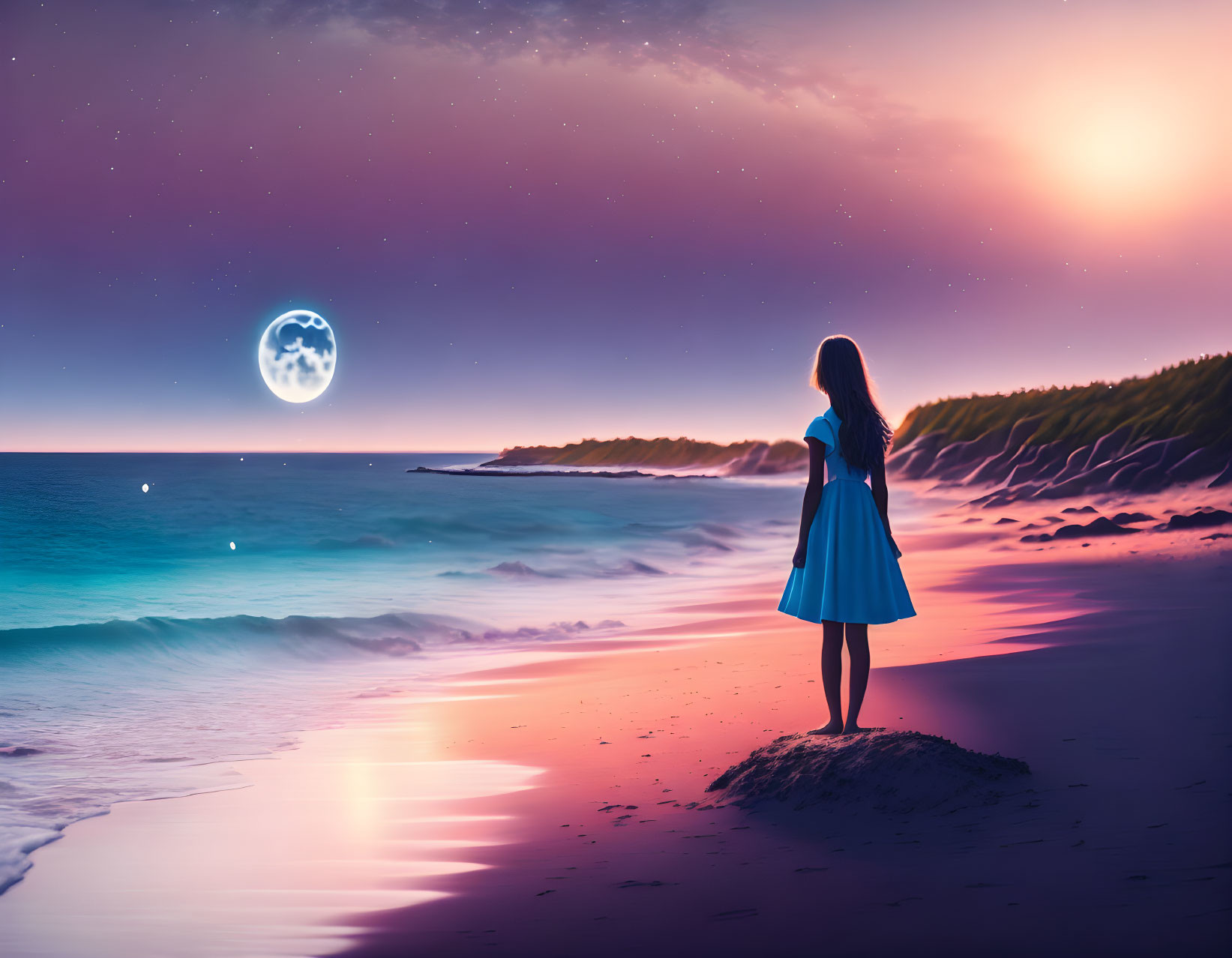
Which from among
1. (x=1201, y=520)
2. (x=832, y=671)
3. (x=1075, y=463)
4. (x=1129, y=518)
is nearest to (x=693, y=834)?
(x=832, y=671)

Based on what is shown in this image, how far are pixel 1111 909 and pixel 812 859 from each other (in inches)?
38.6

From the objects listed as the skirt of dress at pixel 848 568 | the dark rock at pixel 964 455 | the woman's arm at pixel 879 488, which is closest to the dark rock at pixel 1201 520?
the woman's arm at pixel 879 488

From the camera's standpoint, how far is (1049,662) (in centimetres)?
624

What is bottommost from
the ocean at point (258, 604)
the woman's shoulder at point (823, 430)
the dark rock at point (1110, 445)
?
the ocean at point (258, 604)

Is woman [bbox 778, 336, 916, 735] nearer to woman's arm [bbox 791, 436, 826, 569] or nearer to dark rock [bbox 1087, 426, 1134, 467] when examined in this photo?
woman's arm [bbox 791, 436, 826, 569]

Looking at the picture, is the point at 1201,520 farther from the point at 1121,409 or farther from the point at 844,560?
the point at 1121,409

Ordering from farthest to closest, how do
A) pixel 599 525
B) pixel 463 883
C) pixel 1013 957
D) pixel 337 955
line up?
pixel 599 525, pixel 463 883, pixel 337 955, pixel 1013 957

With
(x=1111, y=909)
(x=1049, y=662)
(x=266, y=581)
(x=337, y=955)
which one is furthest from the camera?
(x=266, y=581)

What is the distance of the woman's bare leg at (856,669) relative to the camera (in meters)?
4.34

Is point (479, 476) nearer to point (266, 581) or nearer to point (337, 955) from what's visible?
point (266, 581)

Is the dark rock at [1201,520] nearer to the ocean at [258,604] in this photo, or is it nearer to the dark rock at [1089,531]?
the dark rock at [1089,531]

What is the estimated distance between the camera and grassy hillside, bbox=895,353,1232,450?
29.3m

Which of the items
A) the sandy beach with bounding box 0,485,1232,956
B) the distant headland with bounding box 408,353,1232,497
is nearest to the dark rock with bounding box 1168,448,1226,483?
the distant headland with bounding box 408,353,1232,497

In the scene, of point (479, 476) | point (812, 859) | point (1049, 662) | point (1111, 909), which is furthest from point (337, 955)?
point (479, 476)
